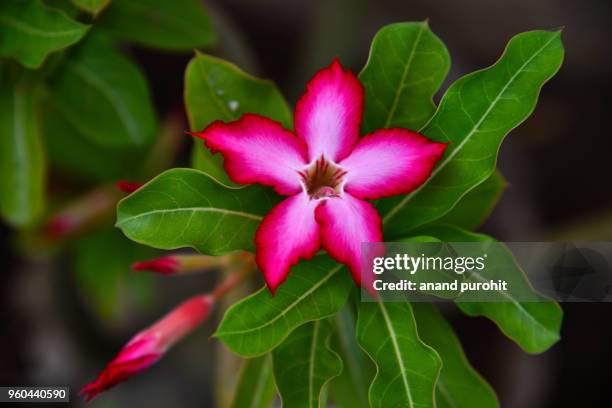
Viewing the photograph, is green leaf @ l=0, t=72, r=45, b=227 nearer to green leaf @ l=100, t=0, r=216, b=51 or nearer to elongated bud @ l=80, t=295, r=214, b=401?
green leaf @ l=100, t=0, r=216, b=51

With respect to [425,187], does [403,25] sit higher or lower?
higher

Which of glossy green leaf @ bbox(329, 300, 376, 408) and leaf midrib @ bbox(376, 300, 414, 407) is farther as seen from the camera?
glossy green leaf @ bbox(329, 300, 376, 408)

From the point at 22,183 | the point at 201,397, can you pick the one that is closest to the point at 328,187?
the point at 22,183

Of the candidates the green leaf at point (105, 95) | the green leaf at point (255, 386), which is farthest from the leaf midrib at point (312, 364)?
the green leaf at point (105, 95)

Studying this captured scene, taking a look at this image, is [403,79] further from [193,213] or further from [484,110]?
[193,213]

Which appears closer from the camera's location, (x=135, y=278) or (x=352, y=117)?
(x=352, y=117)

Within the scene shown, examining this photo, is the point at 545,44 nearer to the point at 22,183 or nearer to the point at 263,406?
the point at 263,406

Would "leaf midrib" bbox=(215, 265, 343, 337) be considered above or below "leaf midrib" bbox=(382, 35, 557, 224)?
below

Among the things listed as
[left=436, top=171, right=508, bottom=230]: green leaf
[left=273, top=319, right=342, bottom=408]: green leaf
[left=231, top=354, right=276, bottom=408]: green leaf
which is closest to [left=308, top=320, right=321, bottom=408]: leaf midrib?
[left=273, top=319, right=342, bottom=408]: green leaf
